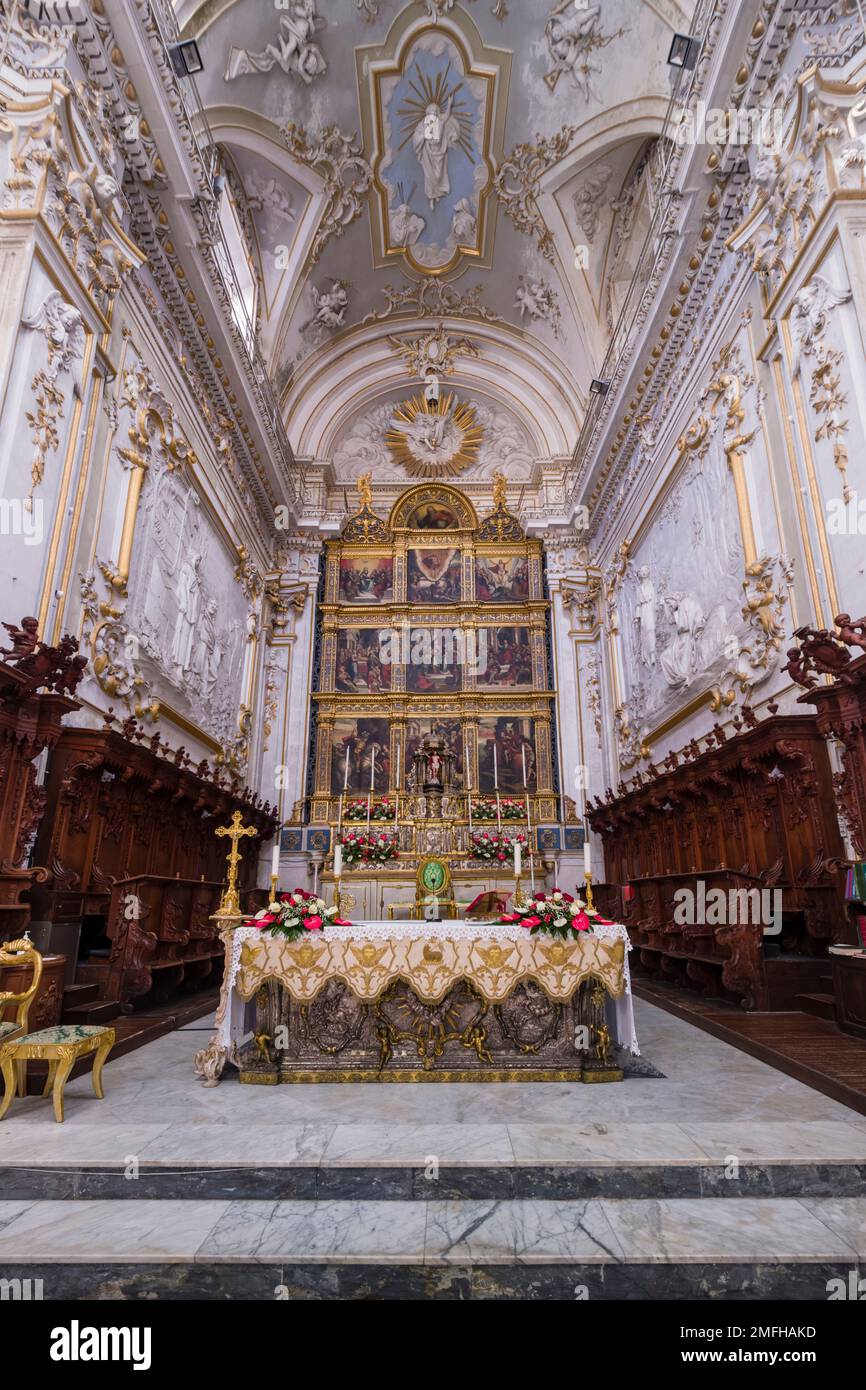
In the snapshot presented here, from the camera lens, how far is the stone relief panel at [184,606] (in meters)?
9.56

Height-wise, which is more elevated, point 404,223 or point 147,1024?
point 404,223

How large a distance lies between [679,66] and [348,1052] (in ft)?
42.2

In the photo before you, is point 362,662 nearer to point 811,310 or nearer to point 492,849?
point 492,849

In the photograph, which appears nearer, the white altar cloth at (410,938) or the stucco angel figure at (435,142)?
the white altar cloth at (410,938)

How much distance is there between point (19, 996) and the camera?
460cm

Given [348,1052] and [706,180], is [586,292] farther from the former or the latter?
[348,1052]

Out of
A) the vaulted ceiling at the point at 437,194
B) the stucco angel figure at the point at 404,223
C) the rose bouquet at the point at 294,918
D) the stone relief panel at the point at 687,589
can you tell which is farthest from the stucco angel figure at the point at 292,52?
the rose bouquet at the point at 294,918

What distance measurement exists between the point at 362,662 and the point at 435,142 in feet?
36.2

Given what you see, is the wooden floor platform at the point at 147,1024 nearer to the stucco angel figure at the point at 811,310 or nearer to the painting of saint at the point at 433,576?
the stucco angel figure at the point at 811,310

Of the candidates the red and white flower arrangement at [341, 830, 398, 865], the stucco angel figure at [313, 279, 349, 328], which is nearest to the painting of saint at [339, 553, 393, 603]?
the stucco angel figure at [313, 279, 349, 328]

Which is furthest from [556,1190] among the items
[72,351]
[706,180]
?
[706,180]

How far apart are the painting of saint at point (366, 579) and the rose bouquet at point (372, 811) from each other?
16.9 feet

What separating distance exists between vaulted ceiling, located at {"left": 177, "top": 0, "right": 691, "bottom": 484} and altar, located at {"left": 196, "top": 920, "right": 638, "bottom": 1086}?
1303 centimetres

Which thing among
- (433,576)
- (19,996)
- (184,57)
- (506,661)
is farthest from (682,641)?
(184,57)
